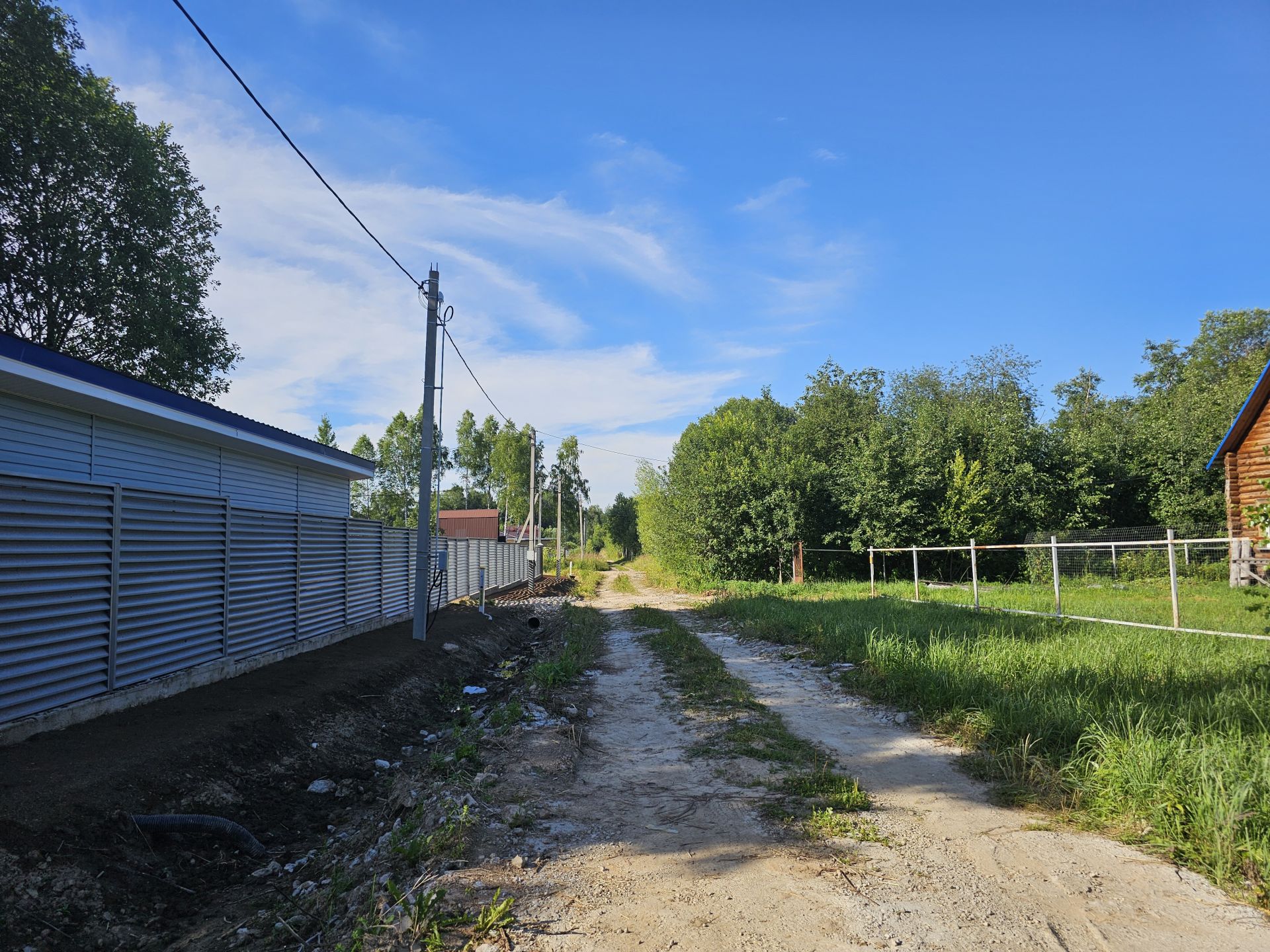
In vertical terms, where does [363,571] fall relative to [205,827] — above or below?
above

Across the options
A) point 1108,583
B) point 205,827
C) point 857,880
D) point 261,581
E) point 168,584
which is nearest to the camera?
point 857,880

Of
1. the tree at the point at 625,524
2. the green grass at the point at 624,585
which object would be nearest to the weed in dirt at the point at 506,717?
the green grass at the point at 624,585

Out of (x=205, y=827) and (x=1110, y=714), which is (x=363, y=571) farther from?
(x=1110, y=714)

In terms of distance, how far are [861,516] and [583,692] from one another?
21.3m

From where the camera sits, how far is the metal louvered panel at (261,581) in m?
8.42

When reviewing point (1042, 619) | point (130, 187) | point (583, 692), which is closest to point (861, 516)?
point (1042, 619)

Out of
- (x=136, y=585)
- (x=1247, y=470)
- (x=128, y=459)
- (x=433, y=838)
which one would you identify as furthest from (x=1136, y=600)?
(x=128, y=459)

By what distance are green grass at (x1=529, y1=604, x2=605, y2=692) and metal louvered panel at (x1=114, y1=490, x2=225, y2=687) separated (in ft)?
12.5

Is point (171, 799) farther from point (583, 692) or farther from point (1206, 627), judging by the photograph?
point (1206, 627)

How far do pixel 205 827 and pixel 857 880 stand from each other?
13.4ft

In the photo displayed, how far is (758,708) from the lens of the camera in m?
7.09

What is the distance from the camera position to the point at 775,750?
221 inches

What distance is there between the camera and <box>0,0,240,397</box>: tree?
61.3 feet

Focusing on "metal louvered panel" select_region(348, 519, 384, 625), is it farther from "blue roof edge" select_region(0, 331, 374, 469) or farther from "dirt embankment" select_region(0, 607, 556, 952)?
"dirt embankment" select_region(0, 607, 556, 952)
